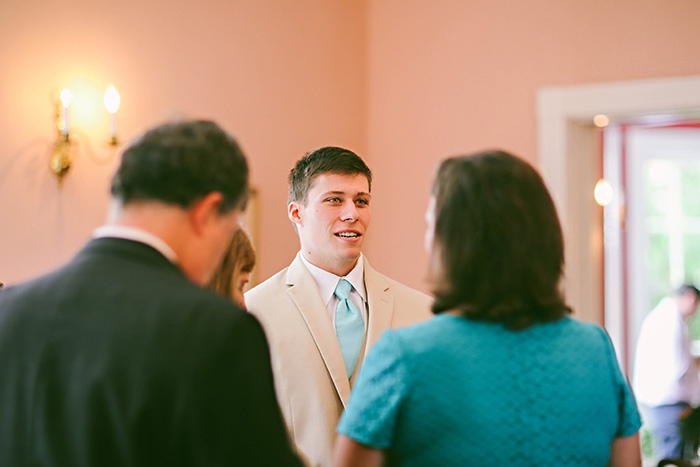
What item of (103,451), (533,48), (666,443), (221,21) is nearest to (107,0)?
(221,21)

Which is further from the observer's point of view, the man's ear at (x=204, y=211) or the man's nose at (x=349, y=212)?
the man's nose at (x=349, y=212)

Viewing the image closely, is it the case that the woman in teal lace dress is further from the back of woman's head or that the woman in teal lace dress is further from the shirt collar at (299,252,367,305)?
the shirt collar at (299,252,367,305)

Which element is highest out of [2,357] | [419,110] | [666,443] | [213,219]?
[419,110]

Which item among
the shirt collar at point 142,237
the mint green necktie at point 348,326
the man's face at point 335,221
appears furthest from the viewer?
the man's face at point 335,221

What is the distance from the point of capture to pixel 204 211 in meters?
1.04

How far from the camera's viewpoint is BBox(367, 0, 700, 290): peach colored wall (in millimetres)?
3602

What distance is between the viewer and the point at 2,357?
96 centimetres

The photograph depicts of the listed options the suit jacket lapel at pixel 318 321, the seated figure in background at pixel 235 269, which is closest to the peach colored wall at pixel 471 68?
the suit jacket lapel at pixel 318 321

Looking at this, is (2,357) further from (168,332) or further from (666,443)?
(666,443)

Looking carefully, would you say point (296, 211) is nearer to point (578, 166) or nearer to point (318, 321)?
point (318, 321)

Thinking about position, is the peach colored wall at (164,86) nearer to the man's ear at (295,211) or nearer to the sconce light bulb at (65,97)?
the sconce light bulb at (65,97)

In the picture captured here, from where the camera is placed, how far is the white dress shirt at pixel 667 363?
17.1 ft

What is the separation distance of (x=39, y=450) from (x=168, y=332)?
0.22 m

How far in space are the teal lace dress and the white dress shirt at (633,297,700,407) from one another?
4.43 metres
